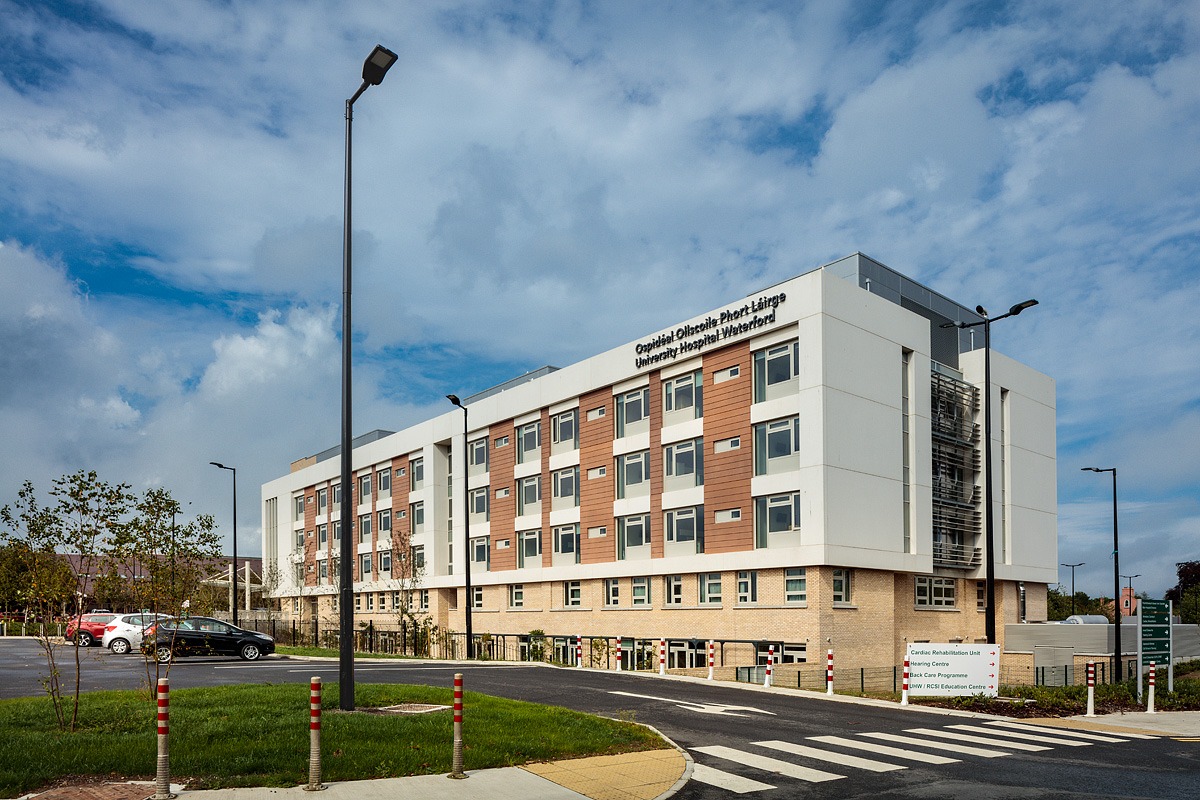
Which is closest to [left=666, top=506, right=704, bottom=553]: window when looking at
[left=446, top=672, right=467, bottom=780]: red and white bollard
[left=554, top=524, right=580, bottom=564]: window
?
[left=554, top=524, right=580, bottom=564]: window

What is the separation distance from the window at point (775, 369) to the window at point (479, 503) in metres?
22.7

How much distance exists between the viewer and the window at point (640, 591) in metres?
43.7

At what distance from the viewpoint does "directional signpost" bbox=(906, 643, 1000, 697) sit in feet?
71.8

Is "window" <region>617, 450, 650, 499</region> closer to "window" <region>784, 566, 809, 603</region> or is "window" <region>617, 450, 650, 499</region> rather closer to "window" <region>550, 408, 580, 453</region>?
"window" <region>550, 408, 580, 453</region>

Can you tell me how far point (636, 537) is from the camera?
44719 millimetres

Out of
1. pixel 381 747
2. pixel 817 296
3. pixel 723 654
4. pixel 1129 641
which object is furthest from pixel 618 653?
pixel 1129 641

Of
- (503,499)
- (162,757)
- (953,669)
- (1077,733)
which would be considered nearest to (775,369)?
(953,669)

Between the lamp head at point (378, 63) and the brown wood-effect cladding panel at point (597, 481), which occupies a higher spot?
the lamp head at point (378, 63)

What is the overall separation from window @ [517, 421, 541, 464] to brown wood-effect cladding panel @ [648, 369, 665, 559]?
10.1m

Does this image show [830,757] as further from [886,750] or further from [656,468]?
[656,468]

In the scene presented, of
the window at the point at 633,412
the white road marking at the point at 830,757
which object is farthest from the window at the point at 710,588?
the white road marking at the point at 830,757

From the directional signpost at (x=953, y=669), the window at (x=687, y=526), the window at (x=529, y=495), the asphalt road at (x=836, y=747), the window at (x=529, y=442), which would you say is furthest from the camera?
the window at (x=529, y=442)

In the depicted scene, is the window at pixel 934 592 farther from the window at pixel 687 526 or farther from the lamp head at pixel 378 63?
the lamp head at pixel 378 63

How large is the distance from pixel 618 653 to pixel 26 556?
2229cm
